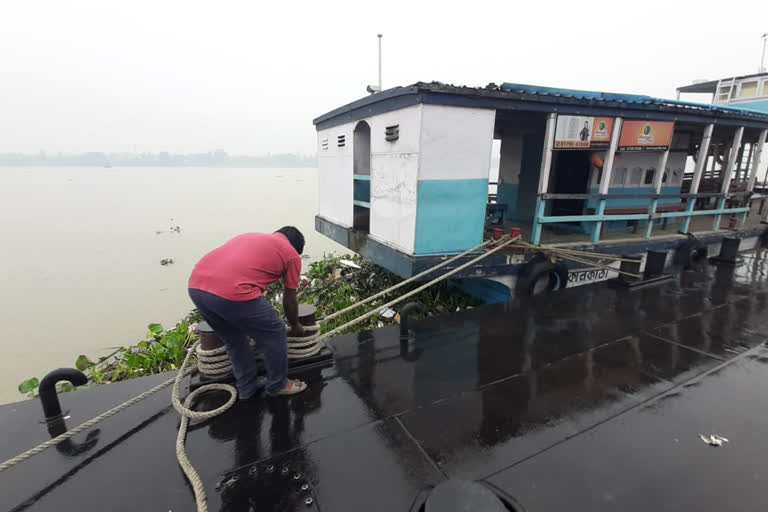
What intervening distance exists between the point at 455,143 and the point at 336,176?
3.28m

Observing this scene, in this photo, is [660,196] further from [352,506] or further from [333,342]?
[352,506]

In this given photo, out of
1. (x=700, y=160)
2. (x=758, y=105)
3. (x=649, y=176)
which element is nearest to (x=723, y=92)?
(x=758, y=105)

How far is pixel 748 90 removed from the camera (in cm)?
1170

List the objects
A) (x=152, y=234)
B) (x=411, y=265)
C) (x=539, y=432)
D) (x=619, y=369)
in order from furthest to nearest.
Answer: (x=152, y=234) < (x=411, y=265) < (x=619, y=369) < (x=539, y=432)

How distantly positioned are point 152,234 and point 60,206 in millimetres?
13496

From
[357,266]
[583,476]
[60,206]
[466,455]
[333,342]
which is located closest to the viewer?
[583,476]

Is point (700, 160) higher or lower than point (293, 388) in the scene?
higher

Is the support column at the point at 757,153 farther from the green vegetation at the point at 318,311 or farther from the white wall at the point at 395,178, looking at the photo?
the white wall at the point at 395,178

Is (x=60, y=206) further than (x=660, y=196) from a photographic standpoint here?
Yes

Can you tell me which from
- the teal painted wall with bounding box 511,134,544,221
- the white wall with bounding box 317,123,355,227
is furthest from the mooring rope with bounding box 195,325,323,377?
the teal painted wall with bounding box 511,134,544,221

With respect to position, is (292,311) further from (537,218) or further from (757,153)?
(757,153)

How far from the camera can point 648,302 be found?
554 centimetres

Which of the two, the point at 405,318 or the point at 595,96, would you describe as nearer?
the point at 405,318

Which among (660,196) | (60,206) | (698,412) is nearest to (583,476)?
(698,412)
